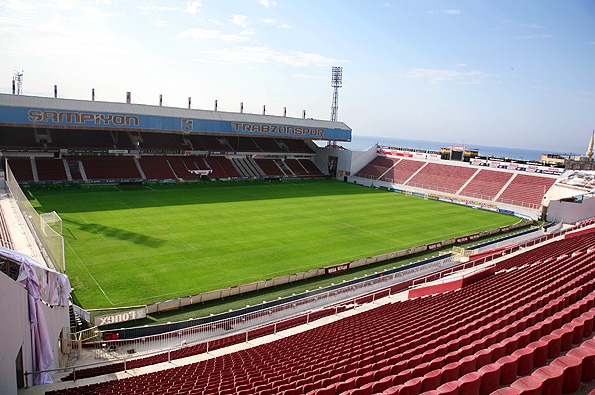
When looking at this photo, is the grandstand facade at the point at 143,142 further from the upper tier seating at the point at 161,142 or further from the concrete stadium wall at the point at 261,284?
the concrete stadium wall at the point at 261,284

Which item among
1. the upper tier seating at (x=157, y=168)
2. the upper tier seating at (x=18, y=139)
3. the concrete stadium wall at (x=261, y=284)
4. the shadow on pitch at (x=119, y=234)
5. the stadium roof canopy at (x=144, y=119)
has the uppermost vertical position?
the stadium roof canopy at (x=144, y=119)

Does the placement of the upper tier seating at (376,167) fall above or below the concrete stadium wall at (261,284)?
above

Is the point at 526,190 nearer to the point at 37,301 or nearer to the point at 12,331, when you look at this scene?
the point at 37,301

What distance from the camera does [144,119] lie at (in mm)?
49844

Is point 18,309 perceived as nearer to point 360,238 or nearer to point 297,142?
point 360,238

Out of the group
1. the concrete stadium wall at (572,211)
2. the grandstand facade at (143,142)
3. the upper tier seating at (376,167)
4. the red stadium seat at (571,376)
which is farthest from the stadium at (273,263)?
the upper tier seating at (376,167)

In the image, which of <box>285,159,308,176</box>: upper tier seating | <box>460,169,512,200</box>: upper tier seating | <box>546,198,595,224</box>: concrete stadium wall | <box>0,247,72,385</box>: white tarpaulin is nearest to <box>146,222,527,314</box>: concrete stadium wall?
<box>0,247,72,385</box>: white tarpaulin

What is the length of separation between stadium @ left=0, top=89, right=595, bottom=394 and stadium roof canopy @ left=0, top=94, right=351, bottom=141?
0.20 meters

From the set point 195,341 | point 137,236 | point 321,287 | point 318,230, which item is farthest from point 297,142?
point 195,341

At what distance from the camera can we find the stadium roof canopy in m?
42.8

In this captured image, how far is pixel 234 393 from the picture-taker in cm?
816

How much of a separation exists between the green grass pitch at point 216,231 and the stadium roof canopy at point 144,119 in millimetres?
7243

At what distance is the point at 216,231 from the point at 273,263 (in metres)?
7.43

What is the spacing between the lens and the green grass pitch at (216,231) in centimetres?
2291
